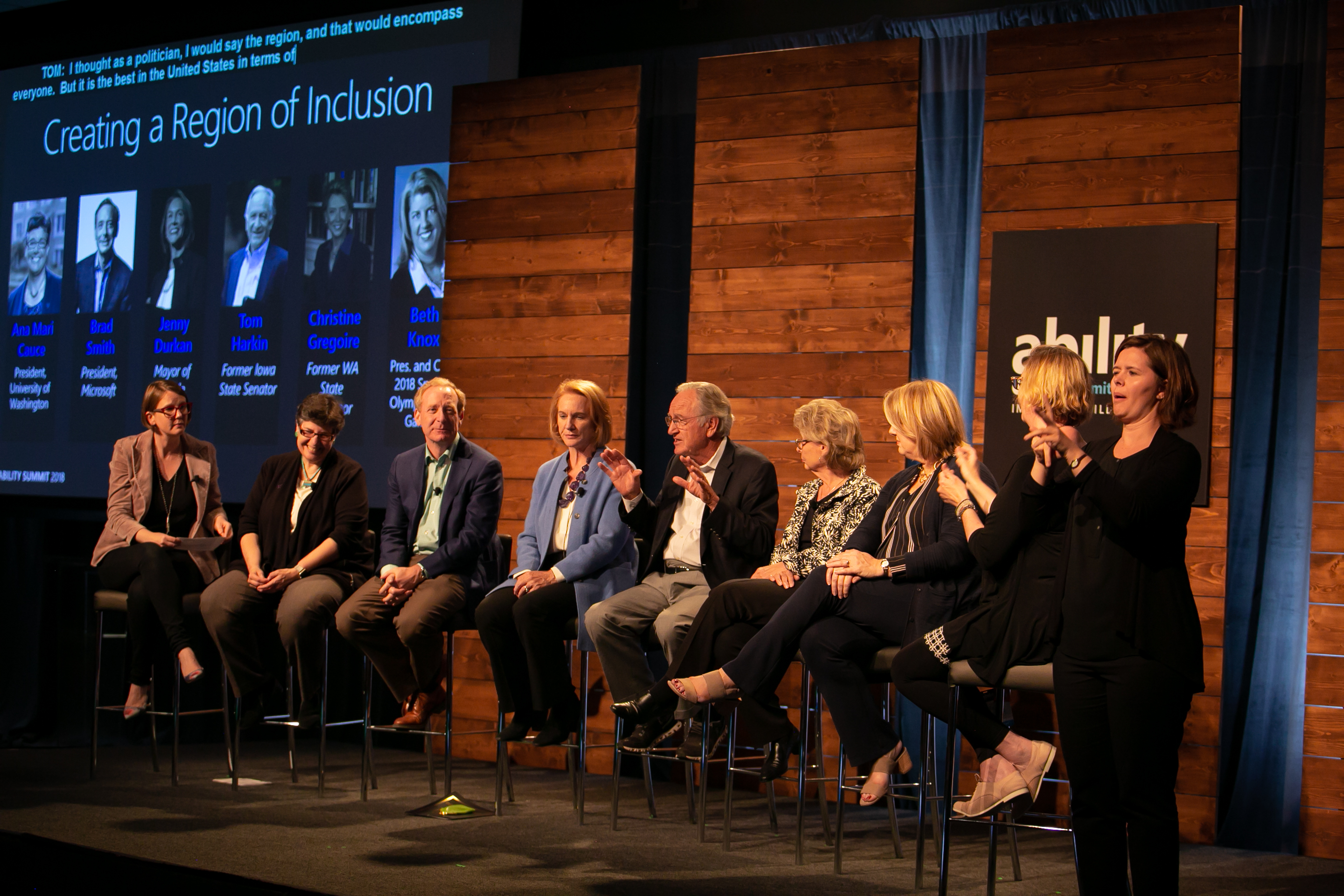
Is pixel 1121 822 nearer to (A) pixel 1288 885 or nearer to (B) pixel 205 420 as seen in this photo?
(A) pixel 1288 885

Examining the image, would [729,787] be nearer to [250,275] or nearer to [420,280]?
[420,280]

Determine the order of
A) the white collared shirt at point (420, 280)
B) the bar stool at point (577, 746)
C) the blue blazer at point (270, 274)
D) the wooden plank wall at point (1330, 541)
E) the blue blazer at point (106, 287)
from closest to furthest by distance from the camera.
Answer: the wooden plank wall at point (1330, 541)
the bar stool at point (577, 746)
the white collared shirt at point (420, 280)
the blue blazer at point (270, 274)
the blue blazer at point (106, 287)

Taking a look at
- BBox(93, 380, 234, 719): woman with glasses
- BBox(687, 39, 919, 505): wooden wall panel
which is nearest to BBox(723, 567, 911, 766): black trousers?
BBox(687, 39, 919, 505): wooden wall panel

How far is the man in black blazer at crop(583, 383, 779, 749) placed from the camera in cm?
412

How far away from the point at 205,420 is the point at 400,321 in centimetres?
114

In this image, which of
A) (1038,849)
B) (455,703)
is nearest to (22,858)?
(455,703)

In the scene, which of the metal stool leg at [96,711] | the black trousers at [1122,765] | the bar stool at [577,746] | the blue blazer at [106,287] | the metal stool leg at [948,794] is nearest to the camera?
the black trousers at [1122,765]

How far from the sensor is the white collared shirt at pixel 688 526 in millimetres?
4344

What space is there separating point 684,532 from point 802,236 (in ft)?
4.44

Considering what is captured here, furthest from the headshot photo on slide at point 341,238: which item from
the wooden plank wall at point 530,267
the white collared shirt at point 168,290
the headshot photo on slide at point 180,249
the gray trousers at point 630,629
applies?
the gray trousers at point 630,629

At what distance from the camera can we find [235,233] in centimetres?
609

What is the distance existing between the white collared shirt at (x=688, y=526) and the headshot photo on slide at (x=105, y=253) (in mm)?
3440

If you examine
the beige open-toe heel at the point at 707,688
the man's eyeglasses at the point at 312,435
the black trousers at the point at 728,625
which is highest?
the man's eyeglasses at the point at 312,435

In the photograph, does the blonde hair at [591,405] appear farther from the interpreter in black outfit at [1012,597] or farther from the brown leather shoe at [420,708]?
the interpreter in black outfit at [1012,597]
